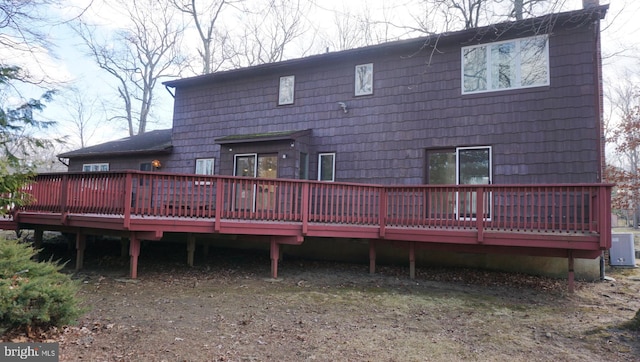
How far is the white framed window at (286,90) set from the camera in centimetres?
1124

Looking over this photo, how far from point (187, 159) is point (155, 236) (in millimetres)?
6237

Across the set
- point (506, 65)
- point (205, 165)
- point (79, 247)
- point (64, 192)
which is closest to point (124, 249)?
point (79, 247)

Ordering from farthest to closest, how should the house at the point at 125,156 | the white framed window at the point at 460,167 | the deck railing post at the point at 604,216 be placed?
the house at the point at 125,156, the white framed window at the point at 460,167, the deck railing post at the point at 604,216

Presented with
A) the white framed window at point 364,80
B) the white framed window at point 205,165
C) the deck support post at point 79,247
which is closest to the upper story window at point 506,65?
the white framed window at point 364,80

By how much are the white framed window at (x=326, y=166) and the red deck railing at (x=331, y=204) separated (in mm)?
2046

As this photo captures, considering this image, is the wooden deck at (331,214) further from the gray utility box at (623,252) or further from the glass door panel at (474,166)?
the gray utility box at (623,252)

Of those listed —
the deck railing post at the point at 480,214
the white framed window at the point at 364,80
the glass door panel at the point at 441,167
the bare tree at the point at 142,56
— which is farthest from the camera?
the bare tree at the point at 142,56

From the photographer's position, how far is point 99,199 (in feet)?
23.6

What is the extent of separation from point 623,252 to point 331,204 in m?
8.02

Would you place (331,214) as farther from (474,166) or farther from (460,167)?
(474,166)

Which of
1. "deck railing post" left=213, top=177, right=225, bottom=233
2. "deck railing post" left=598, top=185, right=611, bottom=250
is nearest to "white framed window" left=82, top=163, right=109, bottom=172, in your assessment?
"deck railing post" left=213, top=177, right=225, bottom=233

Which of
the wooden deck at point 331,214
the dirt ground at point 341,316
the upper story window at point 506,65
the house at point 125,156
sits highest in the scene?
the upper story window at point 506,65

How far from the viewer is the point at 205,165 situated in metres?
12.4

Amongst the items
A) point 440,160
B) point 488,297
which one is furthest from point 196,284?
point 440,160
